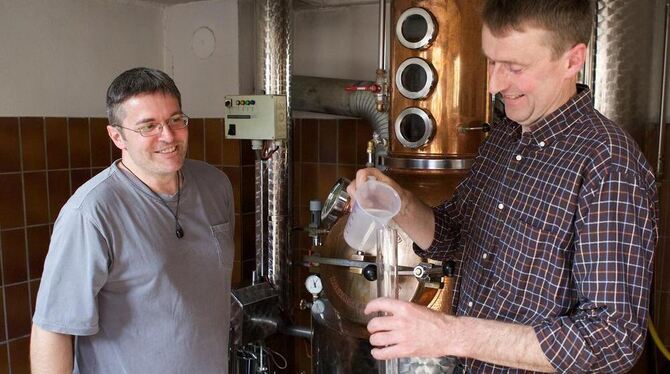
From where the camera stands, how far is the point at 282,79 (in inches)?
119

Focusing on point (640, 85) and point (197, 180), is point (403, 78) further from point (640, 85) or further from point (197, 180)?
point (640, 85)

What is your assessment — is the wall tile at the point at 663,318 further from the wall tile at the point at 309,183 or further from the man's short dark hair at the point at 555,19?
the man's short dark hair at the point at 555,19

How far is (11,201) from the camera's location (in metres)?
2.79

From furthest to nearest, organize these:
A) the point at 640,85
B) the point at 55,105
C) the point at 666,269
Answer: the point at 55,105
the point at 666,269
the point at 640,85

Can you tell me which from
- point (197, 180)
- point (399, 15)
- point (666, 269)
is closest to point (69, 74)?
point (197, 180)

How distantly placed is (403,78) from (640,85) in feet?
3.39

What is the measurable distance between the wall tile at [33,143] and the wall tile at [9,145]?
0.03 m

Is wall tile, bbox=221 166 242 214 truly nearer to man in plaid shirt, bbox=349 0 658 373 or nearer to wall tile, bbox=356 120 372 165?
wall tile, bbox=356 120 372 165

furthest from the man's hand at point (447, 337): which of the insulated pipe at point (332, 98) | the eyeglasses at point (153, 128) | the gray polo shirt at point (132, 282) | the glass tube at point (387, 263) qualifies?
the insulated pipe at point (332, 98)

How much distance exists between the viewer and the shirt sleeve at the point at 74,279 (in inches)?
61.0

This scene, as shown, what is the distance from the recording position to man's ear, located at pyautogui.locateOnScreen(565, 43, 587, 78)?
1.28 metres

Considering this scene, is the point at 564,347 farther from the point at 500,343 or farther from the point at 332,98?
the point at 332,98

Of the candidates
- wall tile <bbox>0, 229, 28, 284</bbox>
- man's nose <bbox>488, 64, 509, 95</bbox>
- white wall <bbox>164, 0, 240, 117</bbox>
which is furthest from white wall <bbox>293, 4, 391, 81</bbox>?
man's nose <bbox>488, 64, 509, 95</bbox>

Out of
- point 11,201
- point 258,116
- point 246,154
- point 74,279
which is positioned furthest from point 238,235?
point 74,279
